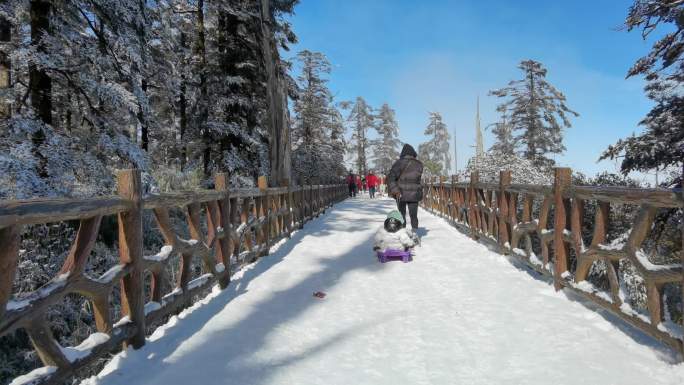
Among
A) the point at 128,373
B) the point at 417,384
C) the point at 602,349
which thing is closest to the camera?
the point at 417,384

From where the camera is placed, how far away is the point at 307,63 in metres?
36.8

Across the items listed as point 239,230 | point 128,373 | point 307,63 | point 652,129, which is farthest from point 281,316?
point 307,63

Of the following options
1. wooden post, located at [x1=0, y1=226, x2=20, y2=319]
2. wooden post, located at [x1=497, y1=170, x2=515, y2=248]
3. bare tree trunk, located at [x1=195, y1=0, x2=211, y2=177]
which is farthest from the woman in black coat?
bare tree trunk, located at [x1=195, y1=0, x2=211, y2=177]

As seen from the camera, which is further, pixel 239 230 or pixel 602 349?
pixel 239 230

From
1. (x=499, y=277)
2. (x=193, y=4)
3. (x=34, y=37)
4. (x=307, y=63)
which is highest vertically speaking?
(x=307, y=63)

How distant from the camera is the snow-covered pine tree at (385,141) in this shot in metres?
61.1

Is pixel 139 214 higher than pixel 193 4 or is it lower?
lower

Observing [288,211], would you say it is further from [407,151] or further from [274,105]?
[274,105]

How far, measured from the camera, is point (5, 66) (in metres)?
7.03

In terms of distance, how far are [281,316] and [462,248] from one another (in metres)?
4.94

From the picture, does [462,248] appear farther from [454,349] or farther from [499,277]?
[454,349]

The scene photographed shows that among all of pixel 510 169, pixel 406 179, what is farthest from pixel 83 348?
pixel 510 169

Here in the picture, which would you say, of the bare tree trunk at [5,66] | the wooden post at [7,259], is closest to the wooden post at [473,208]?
the wooden post at [7,259]

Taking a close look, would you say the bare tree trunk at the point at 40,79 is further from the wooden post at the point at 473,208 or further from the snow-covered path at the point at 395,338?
the wooden post at the point at 473,208
